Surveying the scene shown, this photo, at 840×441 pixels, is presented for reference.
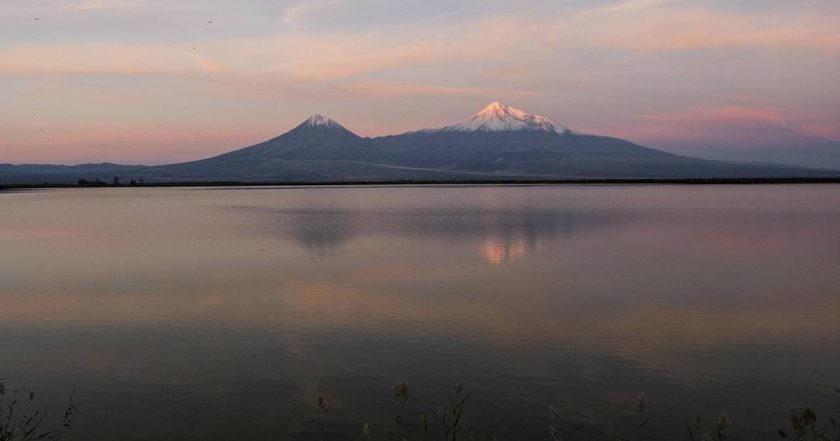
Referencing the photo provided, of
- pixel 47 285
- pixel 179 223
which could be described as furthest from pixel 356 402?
pixel 179 223

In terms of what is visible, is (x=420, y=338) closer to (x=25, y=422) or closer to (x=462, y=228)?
(x=25, y=422)

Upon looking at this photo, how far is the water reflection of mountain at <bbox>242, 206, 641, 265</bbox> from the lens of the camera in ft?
88.2

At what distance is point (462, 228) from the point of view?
35000mm

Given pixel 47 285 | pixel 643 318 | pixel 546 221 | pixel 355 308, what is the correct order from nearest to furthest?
pixel 643 318 < pixel 355 308 < pixel 47 285 < pixel 546 221

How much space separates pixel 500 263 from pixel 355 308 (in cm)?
833

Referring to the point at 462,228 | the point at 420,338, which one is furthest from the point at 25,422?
the point at 462,228

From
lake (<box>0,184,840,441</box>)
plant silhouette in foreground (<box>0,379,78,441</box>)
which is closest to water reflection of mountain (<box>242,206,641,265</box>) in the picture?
lake (<box>0,184,840,441</box>)

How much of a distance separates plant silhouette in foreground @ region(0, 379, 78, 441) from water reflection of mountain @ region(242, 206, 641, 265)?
1551 cm

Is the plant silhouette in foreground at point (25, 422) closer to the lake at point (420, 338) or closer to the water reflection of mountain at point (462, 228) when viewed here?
the lake at point (420, 338)

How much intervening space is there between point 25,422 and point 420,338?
226 inches

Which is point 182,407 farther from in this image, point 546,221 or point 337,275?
point 546,221

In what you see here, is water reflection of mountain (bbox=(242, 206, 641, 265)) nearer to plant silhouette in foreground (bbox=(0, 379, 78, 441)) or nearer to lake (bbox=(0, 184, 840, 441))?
lake (bbox=(0, 184, 840, 441))

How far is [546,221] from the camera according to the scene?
38.9m

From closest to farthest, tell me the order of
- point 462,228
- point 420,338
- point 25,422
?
point 25,422 → point 420,338 → point 462,228
